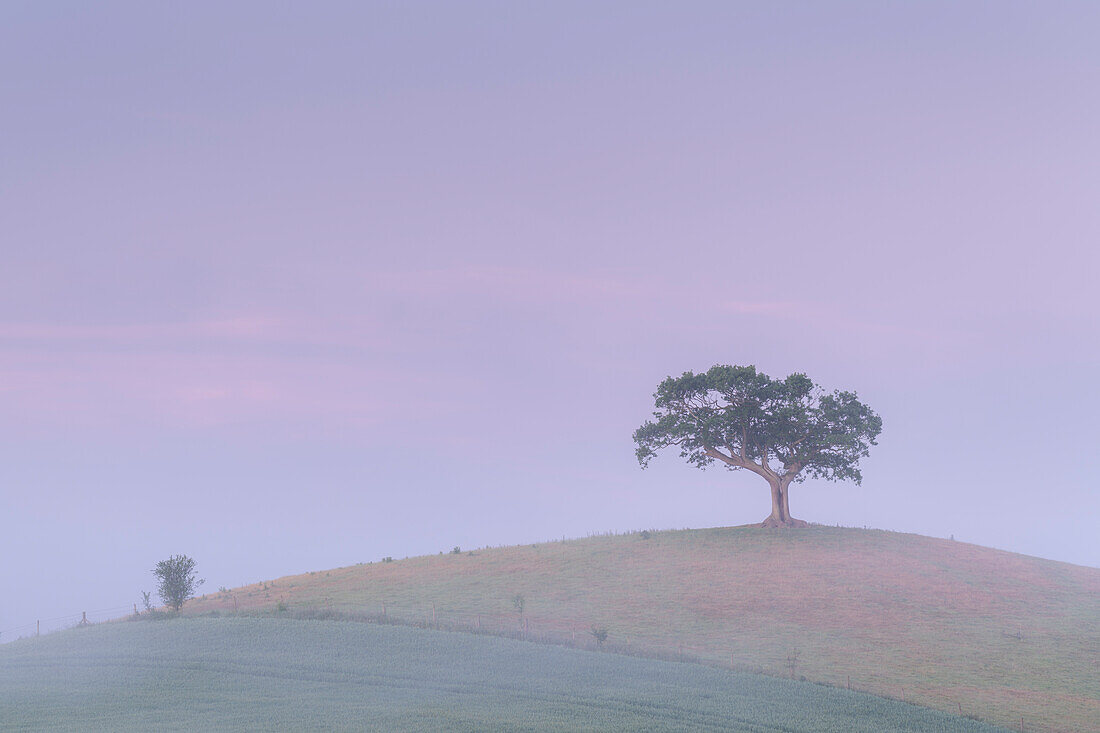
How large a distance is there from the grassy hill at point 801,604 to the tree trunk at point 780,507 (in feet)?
5.92

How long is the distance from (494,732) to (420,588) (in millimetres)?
32249

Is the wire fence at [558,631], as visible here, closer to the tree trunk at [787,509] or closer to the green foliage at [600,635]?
the green foliage at [600,635]

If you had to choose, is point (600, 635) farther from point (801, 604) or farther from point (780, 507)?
point (780, 507)

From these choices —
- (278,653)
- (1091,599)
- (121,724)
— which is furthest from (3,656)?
(1091,599)

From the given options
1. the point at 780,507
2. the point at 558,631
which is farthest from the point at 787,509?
the point at 558,631

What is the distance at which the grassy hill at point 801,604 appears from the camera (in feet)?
141

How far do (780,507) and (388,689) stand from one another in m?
47.5

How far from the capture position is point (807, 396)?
77.1m

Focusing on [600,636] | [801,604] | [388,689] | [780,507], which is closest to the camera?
[388,689]

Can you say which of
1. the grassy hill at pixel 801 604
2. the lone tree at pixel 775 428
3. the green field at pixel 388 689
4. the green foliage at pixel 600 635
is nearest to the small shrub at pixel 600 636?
the green foliage at pixel 600 635

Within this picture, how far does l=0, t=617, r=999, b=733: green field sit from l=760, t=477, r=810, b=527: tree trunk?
120 feet

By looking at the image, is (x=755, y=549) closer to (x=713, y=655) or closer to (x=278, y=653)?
(x=713, y=655)

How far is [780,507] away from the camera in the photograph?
7750 cm

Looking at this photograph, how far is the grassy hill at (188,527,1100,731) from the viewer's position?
141ft
